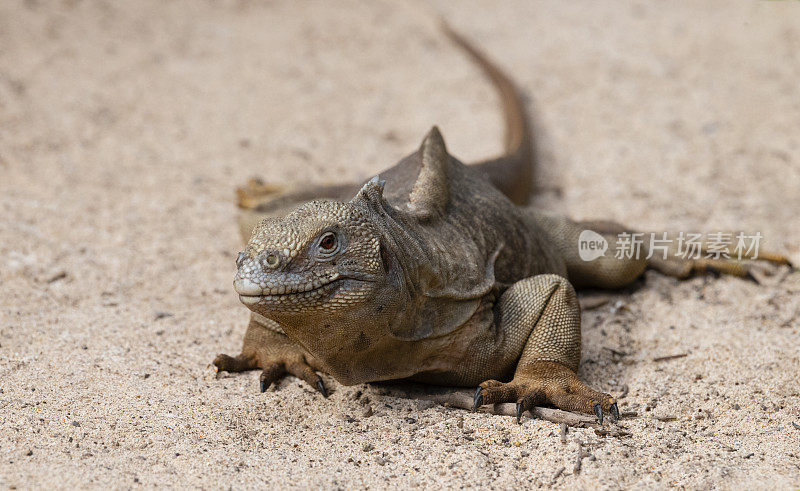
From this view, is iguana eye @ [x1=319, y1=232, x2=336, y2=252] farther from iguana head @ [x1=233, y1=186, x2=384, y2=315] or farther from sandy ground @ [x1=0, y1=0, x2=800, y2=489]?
sandy ground @ [x1=0, y1=0, x2=800, y2=489]

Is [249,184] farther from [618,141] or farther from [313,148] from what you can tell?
[618,141]

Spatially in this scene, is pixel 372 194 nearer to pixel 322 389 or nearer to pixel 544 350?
pixel 322 389

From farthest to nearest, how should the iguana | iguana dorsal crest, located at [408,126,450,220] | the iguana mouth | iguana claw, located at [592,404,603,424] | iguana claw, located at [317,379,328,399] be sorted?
iguana dorsal crest, located at [408,126,450,220] → iguana claw, located at [317,379,328,399] → iguana claw, located at [592,404,603,424] → the iguana → the iguana mouth

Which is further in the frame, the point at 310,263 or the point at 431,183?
the point at 431,183

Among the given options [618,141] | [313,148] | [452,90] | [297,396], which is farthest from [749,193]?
[297,396]

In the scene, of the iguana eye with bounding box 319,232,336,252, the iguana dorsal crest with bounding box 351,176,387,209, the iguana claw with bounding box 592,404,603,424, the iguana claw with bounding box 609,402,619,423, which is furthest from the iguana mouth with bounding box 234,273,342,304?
the iguana claw with bounding box 609,402,619,423

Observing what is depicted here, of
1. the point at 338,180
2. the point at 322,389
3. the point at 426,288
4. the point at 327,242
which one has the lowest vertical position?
the point at 338,180

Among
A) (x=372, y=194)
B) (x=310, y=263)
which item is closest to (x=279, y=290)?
(x=310, y=263)
